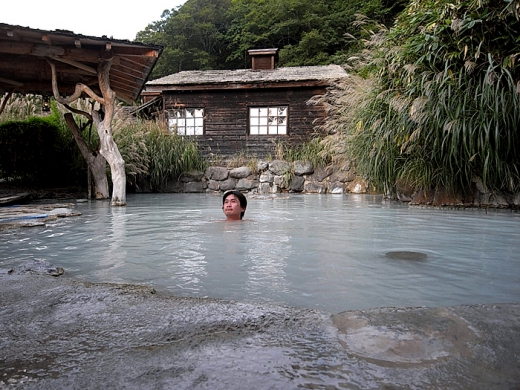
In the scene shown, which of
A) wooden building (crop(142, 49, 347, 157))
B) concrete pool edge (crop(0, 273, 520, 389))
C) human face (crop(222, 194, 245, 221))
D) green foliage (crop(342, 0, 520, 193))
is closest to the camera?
concrete pool edge (crop(0, 273, 520, 389))

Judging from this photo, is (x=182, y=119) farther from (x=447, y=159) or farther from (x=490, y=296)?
(x=490, y=296)

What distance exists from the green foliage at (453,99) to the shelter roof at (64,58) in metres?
3.77

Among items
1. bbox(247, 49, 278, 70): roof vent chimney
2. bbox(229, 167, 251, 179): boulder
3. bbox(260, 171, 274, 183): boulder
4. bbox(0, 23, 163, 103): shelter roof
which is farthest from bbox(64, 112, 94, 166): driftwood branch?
bbox(247, 49, 278, 70): roof vent chimney

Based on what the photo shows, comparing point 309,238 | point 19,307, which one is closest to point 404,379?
point 19,307

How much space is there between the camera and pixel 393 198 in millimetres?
7594

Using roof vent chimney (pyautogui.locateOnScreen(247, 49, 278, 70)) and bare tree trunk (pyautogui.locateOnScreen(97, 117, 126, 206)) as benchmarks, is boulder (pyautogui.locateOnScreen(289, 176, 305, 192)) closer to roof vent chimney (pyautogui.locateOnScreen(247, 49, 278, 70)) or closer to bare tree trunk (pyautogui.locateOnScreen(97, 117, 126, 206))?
bare tree trunk (pyautogui.locateOnScreen(97, 117, 126, 206))

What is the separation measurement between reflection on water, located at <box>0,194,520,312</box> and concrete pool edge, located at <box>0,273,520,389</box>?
34 centimetres

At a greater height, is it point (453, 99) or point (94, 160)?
point (453, 99)

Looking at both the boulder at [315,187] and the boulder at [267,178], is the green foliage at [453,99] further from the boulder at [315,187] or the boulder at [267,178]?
the boulder at [267,178]

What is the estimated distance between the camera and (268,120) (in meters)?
14.7

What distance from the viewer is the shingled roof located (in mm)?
13617

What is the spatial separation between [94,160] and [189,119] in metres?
7.36

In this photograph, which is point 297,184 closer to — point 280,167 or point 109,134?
point 280,167

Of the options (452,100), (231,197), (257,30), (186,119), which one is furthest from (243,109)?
(257,30)
